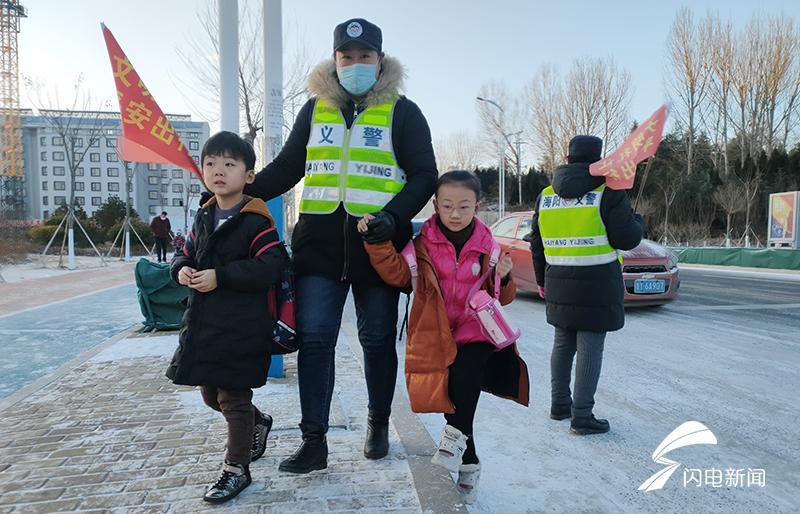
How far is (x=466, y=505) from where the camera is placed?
222 centimetres

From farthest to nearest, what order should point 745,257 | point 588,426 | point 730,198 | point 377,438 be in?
point 730,198
point 745,257
point 588,426
point 377,438

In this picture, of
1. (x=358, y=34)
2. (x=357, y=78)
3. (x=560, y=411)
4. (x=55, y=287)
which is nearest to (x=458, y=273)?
(x=357, y=78)

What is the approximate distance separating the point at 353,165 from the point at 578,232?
1.48 m

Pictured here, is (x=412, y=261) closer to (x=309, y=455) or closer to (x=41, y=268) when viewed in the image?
(x=309, y=455)

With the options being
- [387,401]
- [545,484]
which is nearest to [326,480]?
[387,401]

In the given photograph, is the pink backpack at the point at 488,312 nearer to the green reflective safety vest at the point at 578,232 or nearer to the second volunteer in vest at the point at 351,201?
the second volunteer in vest at the point at 351,201

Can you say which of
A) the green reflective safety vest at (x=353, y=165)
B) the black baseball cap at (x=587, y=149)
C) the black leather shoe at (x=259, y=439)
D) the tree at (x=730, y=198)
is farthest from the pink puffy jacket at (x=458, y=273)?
the tree at (x=730, y=198)

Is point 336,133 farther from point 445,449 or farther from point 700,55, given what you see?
point 700,55

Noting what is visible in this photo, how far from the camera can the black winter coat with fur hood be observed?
2459 mm

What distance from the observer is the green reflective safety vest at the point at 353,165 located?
2475 mm

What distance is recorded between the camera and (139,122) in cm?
251

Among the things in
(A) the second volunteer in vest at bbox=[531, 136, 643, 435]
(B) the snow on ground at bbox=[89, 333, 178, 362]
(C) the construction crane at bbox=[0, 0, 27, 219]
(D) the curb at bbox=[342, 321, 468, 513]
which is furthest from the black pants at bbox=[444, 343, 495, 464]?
(C) the construction crane at bbox=[0, 0, 27, 219]

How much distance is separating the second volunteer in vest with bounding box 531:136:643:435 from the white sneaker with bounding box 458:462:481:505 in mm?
1061

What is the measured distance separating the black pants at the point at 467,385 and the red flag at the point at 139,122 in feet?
4.89
